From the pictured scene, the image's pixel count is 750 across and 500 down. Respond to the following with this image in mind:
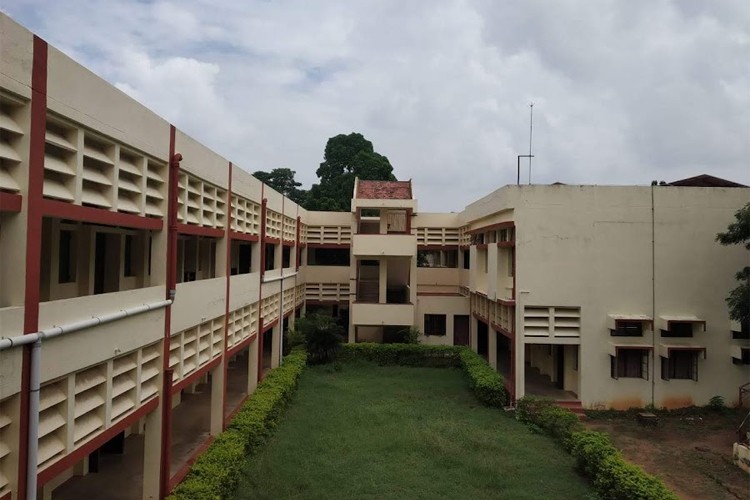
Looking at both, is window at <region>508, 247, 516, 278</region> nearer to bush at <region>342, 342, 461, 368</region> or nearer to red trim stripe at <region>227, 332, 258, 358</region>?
bush at <region>342, 342, 461, 368</region>

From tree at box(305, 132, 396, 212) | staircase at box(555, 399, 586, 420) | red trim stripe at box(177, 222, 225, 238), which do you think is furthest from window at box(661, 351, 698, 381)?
tree at box(305, 132, 396, 212)

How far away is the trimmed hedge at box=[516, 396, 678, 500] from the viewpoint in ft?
22.9

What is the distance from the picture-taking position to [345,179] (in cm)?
3112

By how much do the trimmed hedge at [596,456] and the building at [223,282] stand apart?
3.34 feet

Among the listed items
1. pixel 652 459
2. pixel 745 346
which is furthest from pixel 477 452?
pixel 745 346

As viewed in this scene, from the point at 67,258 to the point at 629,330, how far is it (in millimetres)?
12605

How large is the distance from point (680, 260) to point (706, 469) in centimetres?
554

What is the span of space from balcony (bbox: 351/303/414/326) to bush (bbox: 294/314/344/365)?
100 centimetres

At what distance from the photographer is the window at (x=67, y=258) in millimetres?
6895

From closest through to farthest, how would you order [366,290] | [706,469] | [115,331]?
1. [115,331]
2. [706,469]
3. [366,290]

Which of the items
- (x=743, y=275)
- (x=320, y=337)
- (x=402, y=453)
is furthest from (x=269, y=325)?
(x=743, y=275)

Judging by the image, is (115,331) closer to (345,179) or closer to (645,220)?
(645,220)

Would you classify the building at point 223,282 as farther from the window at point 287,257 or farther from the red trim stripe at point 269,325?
the red trim stripe at point 269,325

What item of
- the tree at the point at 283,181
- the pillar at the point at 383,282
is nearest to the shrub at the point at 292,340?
the pillar at the point at 383,282
